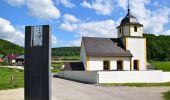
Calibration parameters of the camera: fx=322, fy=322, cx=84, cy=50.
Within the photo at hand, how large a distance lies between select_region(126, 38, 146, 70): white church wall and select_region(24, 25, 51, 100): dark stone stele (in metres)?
30.0

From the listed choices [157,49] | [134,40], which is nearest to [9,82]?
[134,40]

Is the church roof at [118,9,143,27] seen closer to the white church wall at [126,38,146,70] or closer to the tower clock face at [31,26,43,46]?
the white church wall at [126,38,146,70]

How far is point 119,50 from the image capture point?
41125 mm

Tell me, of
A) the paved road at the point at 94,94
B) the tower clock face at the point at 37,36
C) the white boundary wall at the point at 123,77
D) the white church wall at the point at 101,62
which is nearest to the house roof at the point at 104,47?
the white church wall at the point at 101,62

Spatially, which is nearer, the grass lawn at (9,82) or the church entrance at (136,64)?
the grass lawn at (9,82)

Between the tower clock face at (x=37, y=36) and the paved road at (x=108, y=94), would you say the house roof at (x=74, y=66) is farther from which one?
the tower clock face at (x=37, y=36)

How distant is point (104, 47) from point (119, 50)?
2052 millimetres

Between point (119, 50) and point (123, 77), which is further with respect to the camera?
point (119, 50)

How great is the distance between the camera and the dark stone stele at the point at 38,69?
41.2 feet

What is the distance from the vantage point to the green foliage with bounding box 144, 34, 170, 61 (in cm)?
10331

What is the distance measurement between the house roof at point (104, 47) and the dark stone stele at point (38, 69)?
2571 cm

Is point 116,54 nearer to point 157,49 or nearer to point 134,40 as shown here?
point 134,40

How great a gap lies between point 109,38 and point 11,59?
5920 cm

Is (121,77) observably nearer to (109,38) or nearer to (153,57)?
(109,38)
